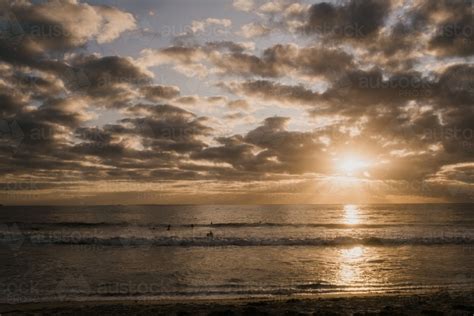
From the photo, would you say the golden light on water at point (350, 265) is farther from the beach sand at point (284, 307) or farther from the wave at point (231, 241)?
the wave at point (231, 241)

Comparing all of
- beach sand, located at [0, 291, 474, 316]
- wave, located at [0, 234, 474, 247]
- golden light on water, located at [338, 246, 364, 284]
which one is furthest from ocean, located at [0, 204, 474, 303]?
wave, located at [0, 234, 474, 247]

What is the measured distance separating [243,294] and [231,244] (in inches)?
914

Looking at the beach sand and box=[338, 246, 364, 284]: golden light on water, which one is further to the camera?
box=[338, 246, 364, 284]: golden light on water

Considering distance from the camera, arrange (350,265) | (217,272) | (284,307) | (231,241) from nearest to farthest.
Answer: (284,307), (217,272), (350,265), (231,241)

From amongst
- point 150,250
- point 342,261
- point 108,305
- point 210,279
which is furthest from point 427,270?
point 150,250

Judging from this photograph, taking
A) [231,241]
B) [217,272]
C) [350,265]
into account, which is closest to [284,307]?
[217,272]

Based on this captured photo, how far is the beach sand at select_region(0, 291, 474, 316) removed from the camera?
1386cm

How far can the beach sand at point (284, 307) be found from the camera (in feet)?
45.5

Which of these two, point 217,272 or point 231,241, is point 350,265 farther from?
point 231,241

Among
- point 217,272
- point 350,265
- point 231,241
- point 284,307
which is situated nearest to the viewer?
point 284,307

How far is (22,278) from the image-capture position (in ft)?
68.4

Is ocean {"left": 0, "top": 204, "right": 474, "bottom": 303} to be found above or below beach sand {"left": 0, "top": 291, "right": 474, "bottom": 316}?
below

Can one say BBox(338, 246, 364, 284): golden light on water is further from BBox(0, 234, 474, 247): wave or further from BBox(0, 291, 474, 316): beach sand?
BBox(0, 234, 474, 247): wave

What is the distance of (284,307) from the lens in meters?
14.6
